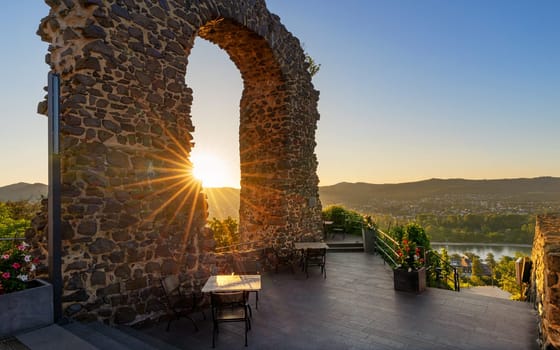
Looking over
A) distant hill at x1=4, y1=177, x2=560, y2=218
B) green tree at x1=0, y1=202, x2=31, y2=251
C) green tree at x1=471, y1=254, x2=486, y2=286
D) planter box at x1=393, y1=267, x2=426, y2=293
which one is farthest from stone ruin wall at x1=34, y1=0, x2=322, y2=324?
green tree at x1=471, y1=254, x2=486, y2=286

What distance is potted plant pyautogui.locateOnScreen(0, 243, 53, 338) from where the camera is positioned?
334 centimetres

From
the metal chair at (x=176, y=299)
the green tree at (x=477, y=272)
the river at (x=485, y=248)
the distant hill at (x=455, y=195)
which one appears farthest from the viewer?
the river at (x=485, y=248)

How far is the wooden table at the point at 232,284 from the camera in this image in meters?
4.57

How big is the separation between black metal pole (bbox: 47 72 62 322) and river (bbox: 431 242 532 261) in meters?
95.0

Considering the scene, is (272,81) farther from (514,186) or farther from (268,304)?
(514,186)

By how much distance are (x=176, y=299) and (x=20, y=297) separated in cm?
235

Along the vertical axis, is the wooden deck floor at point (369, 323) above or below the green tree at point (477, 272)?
above

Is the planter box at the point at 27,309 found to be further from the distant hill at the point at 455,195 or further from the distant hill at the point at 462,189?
the distant hill at the point at 462,189

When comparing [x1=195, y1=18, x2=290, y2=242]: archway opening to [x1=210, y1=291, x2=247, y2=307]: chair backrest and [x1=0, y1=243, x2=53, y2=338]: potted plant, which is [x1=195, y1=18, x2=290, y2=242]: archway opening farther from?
[x1=0, y1=243, x2=53, y2=338]: potted plant

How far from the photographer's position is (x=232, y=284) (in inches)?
191

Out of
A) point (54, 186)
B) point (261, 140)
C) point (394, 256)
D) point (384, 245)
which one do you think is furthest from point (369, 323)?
point (261, 140)

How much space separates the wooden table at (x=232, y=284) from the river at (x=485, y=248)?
9295 cm

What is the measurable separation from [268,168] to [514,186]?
267ft

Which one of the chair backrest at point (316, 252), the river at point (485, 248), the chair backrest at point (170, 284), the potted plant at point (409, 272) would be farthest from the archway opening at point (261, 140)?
the river at point (485, 248)
